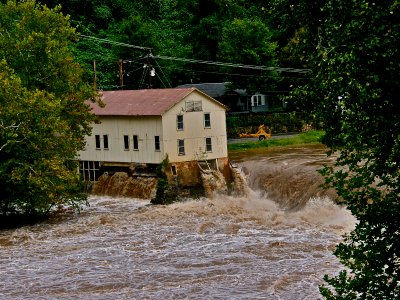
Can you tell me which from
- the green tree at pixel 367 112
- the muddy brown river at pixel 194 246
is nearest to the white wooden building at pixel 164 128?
the muddy brown river at pixel 194 246

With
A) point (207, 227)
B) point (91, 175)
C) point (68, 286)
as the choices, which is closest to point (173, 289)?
point (68, 286)

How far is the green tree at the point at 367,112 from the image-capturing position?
1316 centimetres

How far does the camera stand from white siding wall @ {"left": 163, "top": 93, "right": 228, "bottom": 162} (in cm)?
4844

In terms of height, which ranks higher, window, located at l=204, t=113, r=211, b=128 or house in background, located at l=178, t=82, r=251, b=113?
house in background, located at l=178, t=82, r=251, b=113

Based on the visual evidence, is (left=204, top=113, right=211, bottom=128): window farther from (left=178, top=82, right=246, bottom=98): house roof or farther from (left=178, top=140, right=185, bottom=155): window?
(left=178, top=82, right=246, bottom=98): house roof

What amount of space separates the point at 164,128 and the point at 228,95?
2448 cm

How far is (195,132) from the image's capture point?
49094 millimetres

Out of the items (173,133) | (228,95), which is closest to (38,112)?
(173,133)

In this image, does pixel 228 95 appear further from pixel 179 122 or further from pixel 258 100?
pixel 179 122

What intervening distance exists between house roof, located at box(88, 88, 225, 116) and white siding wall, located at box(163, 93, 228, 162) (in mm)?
459

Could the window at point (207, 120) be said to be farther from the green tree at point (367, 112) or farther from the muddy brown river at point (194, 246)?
the green tree at point (367, 112)

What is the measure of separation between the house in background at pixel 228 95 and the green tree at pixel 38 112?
88.4ft

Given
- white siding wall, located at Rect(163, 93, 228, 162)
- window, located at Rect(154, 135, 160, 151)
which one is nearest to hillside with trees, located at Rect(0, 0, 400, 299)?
window, located at Rect(154, 135, 160, 151)

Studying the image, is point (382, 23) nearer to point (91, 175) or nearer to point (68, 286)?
point (68, 286)
